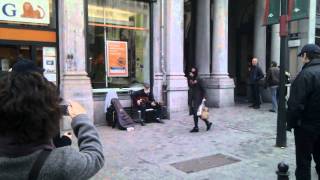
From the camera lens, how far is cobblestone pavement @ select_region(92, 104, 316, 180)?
598 centimetres

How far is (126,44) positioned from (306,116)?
765cm

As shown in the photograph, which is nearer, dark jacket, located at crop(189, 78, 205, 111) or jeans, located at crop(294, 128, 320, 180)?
jeans, located at crop(294, 128, 320, 180)

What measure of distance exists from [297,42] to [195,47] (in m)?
4.34

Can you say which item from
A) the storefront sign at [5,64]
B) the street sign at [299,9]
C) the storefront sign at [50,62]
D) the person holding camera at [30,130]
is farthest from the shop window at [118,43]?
the person holding camera at [30,130]

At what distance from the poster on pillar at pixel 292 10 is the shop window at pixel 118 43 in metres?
4.77

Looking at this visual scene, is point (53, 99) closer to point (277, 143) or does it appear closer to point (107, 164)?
point (107, 164)

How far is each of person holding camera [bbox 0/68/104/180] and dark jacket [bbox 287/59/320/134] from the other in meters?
3.51

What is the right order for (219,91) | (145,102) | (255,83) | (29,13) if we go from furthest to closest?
1. (255,83)
2. (219,91)
3. (145,102)
4. (29,13)

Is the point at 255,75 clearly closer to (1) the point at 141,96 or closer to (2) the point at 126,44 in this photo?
(1) the point at 141,96

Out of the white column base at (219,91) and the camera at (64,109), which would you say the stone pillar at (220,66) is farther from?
the camera at (64,109)

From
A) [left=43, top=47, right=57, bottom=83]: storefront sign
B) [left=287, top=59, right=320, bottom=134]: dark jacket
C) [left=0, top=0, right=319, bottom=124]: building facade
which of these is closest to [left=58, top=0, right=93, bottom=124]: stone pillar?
[left=0, top=0, right=319, bottom=124]: building facade

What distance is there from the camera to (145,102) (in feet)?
35.9

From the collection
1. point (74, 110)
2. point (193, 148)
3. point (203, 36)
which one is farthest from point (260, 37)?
point (74, 110)

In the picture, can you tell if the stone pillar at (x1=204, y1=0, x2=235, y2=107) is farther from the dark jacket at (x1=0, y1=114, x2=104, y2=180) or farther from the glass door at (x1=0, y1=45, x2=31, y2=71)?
the dark jacket at (x1=0, y1=114, x2=104, y2=180)
